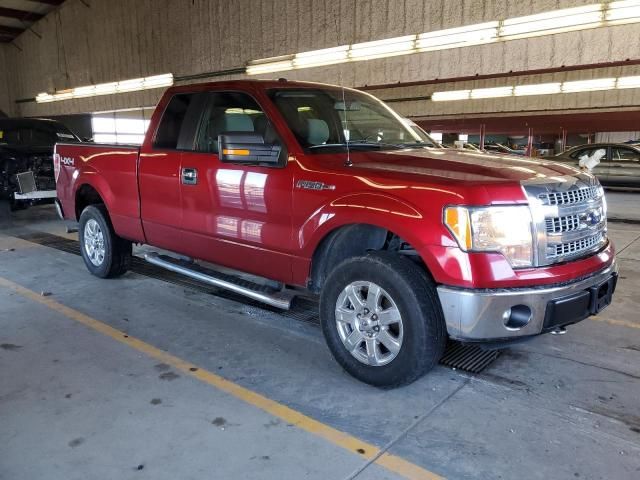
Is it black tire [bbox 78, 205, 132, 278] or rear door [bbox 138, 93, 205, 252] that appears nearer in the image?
rear door [bbox 138, 93, 205, 252]

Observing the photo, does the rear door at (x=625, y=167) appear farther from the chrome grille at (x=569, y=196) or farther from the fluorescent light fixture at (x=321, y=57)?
the chrome grille at (x=569, y=196)

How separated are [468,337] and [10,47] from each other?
28.7m

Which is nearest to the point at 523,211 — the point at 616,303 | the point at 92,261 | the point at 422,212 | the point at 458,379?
the point at 422,212

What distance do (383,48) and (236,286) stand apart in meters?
8.02

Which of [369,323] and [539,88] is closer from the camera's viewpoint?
[369,323]

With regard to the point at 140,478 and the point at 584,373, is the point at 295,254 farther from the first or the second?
the point at 584,373

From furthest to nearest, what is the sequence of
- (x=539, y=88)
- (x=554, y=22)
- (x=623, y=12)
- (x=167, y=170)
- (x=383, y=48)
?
(x=539, y=88), (x=383, y=48), (x=554, y=22), (x=623, y=12), (x=167, y=170)

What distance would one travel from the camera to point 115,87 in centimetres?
1806

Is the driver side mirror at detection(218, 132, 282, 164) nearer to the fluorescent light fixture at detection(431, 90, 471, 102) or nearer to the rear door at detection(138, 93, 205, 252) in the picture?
the rear door at detection(138, 93, 205, 252)

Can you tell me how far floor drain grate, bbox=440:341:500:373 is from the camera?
135 inches

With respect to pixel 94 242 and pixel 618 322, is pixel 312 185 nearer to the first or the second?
pixel 618 322

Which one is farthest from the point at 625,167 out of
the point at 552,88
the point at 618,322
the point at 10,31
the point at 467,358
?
the point at 10,31

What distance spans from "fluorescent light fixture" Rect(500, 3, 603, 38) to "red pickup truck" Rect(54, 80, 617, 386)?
18.5 ft

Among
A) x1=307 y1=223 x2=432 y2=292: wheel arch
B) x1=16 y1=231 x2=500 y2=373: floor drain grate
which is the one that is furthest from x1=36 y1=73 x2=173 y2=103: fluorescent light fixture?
x1=307 y1=223 x2=432 y2=292: wheel arch
